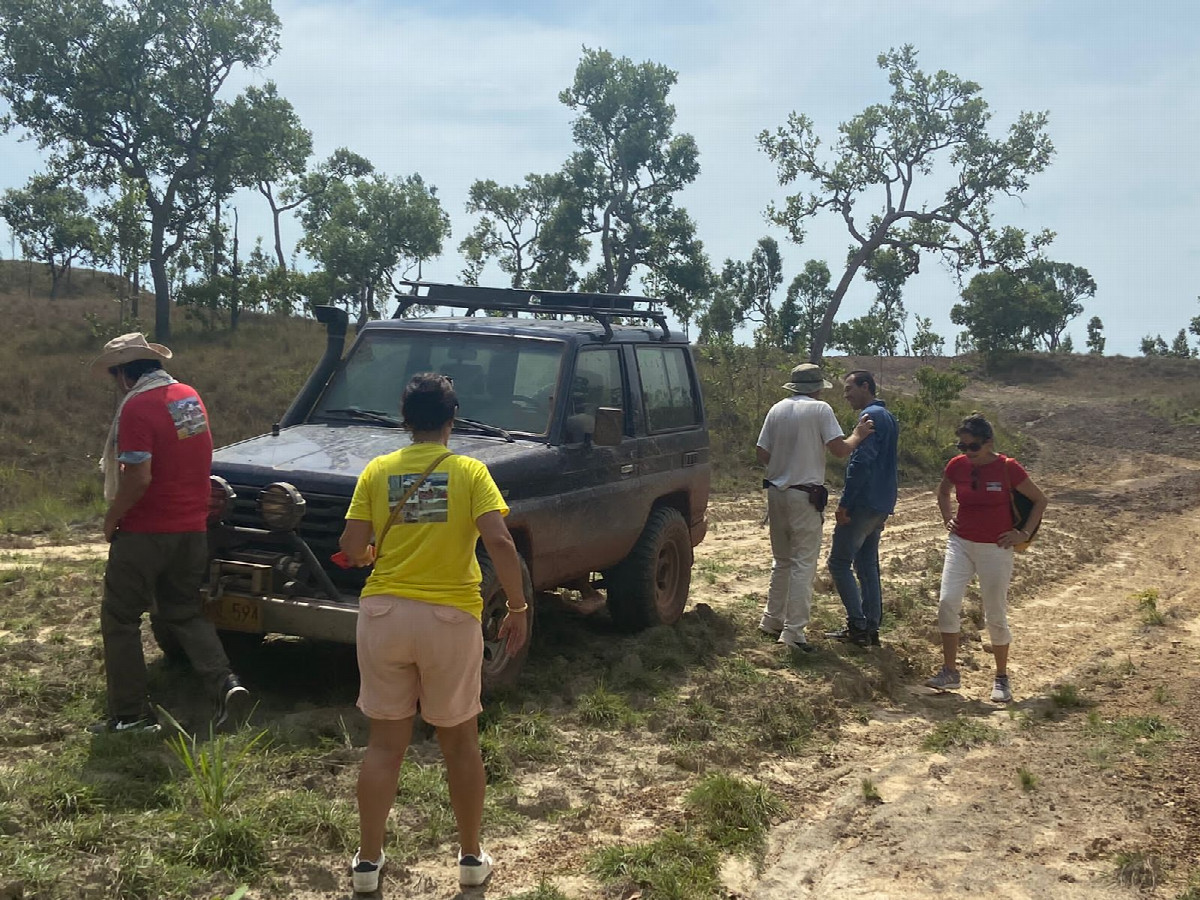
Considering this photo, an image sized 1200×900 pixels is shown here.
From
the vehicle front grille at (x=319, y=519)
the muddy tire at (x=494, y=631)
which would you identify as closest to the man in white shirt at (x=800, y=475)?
the muddy tire at (x=494, y=631)

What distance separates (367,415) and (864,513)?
3396 millimetres

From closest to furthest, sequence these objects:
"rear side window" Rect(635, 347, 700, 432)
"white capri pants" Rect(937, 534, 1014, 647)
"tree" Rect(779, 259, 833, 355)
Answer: "white capri pants" Rect(937, 534, 1014, 647)
"rear side window" Rect(635, 347, 700, 432)
"tree" Rect(779, 259, 833, 355)

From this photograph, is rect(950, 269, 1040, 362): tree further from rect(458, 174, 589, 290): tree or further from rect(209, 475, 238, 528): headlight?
rect(209, 475, 238, 528): headlight

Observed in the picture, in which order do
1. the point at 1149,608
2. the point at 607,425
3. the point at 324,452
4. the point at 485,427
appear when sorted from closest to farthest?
1. the point at 324,452
2. the point at 607,425
3. the point at 485,427
4. the point at 1149,608

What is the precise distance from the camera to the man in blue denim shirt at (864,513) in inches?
306

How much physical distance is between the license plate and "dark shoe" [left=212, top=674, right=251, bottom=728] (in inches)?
9.7

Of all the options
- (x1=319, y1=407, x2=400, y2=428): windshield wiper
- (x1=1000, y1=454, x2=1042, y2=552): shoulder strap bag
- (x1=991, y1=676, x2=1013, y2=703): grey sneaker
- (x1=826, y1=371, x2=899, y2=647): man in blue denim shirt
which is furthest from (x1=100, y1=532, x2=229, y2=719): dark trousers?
(x1=1000, y1=454, x2=1042, y2=552): shoulder strap bag

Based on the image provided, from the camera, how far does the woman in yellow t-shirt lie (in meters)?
3.70

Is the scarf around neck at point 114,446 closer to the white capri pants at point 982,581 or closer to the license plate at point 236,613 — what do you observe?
the license plate at point 236,613

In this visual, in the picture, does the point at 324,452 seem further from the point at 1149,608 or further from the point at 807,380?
the point at 1149,608

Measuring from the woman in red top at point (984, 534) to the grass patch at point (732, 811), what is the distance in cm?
260

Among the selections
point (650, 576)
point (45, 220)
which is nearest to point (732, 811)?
point (650, 576)

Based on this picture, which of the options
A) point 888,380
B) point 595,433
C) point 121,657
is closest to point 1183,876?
point 595,433

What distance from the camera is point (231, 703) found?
5410 millimetres
